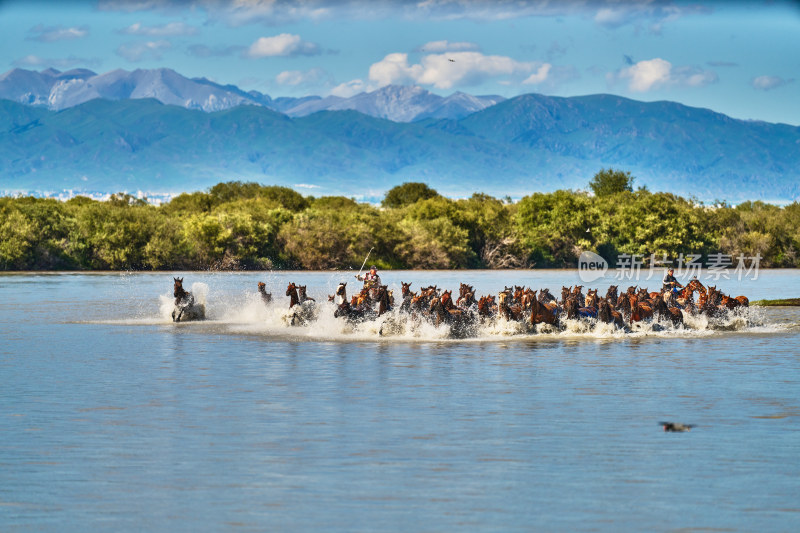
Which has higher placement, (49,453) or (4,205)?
(4,205)

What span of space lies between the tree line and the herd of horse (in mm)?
55157

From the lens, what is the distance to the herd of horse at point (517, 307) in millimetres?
33875

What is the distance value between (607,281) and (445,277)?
11516 mm

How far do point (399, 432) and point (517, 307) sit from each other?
56.1 feet

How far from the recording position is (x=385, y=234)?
99938mm

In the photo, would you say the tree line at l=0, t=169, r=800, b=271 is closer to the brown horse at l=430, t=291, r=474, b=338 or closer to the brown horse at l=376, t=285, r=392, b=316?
the brown horse at l=376, t=285, r=392, b=316

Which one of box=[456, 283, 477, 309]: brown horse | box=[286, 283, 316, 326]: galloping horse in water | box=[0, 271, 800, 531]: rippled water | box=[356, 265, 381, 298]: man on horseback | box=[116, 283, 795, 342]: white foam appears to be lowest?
box=[0, 271, 800, 531]: rippled water

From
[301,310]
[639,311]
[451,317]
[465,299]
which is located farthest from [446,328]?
[639,311]

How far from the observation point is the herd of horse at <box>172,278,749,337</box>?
111 ft

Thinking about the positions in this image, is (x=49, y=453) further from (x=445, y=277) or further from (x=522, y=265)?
(x=522, y=265)

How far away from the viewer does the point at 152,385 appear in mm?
23625

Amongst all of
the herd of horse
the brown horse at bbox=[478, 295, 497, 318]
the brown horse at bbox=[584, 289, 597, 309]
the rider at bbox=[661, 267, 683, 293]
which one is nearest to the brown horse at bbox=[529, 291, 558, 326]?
the herd of horse

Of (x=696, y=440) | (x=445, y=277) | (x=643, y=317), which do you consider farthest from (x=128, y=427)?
(x=445, y=277)

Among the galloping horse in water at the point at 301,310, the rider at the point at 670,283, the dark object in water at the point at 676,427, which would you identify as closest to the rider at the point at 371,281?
the galloping horse in water at the point at 301,310
